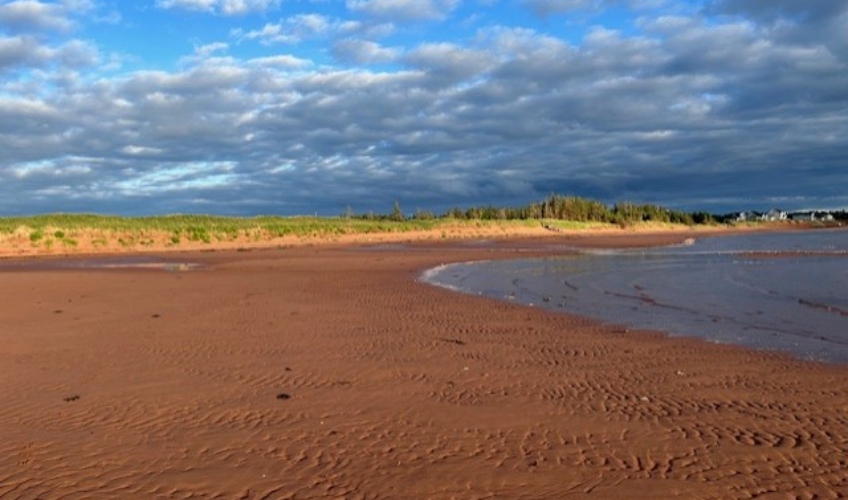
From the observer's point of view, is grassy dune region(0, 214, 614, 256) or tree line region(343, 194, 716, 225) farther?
tree line region(343, 194, 716, 225)

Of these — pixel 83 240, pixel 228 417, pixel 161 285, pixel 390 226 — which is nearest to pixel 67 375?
pixel 228 417

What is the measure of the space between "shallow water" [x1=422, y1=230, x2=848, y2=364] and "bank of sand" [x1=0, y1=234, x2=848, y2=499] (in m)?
1.59

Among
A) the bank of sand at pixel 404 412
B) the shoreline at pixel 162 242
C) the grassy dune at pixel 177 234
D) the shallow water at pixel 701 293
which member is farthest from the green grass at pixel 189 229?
the bank of sand at pixel 404 412

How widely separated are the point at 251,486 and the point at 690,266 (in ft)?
89.5

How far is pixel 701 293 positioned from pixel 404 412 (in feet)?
46.3

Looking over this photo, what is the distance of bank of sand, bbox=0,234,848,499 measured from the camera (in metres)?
5.45

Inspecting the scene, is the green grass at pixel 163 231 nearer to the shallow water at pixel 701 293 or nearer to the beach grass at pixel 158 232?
the beach grass at pixel 158 232

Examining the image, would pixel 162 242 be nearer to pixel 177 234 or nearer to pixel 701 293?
pixel 177 234

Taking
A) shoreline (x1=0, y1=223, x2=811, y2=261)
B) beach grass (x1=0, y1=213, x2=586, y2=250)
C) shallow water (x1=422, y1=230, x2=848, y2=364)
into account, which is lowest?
shallow water (x1=422, y1=230, x2=848, y2=364)

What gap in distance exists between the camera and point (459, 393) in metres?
8.12

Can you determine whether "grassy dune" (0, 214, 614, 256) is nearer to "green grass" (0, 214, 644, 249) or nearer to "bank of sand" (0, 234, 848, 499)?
"green grass" (0, 214, 644, 249)

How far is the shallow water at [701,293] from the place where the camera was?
1250 cm

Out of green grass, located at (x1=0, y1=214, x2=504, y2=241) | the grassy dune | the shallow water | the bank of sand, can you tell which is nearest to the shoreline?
the grassy dune

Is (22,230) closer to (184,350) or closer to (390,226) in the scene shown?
(390,226)
